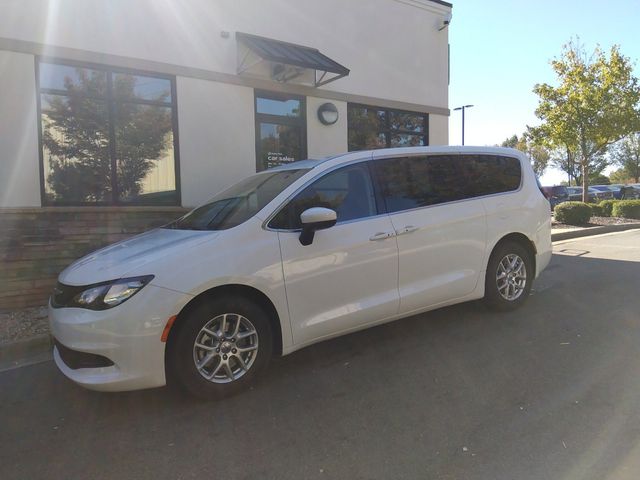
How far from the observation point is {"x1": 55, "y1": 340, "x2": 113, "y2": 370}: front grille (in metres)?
3.18

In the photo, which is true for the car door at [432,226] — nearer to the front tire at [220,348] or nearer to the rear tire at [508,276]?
the rear tire at [508,276]

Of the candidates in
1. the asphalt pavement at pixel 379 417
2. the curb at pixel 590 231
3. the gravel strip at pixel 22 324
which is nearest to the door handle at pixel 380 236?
the asphalt pavement at pixel 379 417

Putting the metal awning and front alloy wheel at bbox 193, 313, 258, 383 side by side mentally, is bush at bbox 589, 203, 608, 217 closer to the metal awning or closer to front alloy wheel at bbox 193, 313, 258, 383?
the metal awning

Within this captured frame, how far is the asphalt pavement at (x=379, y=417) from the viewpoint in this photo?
8.81 feet

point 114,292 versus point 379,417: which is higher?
point 114,292

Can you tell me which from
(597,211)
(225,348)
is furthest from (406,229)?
(597,211)

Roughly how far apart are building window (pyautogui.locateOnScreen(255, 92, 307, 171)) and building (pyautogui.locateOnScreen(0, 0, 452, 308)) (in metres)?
0.03

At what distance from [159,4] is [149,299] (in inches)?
247

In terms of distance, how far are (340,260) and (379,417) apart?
4.08ft

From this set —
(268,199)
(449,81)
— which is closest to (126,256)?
(268,199)

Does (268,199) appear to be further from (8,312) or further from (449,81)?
(449,81)

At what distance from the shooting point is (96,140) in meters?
7.23

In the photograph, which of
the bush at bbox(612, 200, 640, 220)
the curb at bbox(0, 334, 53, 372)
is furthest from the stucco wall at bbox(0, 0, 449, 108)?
the bush at bbox(612, 200, 640, 220)

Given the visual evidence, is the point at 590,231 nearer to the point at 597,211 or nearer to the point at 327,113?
the point at 597,211
